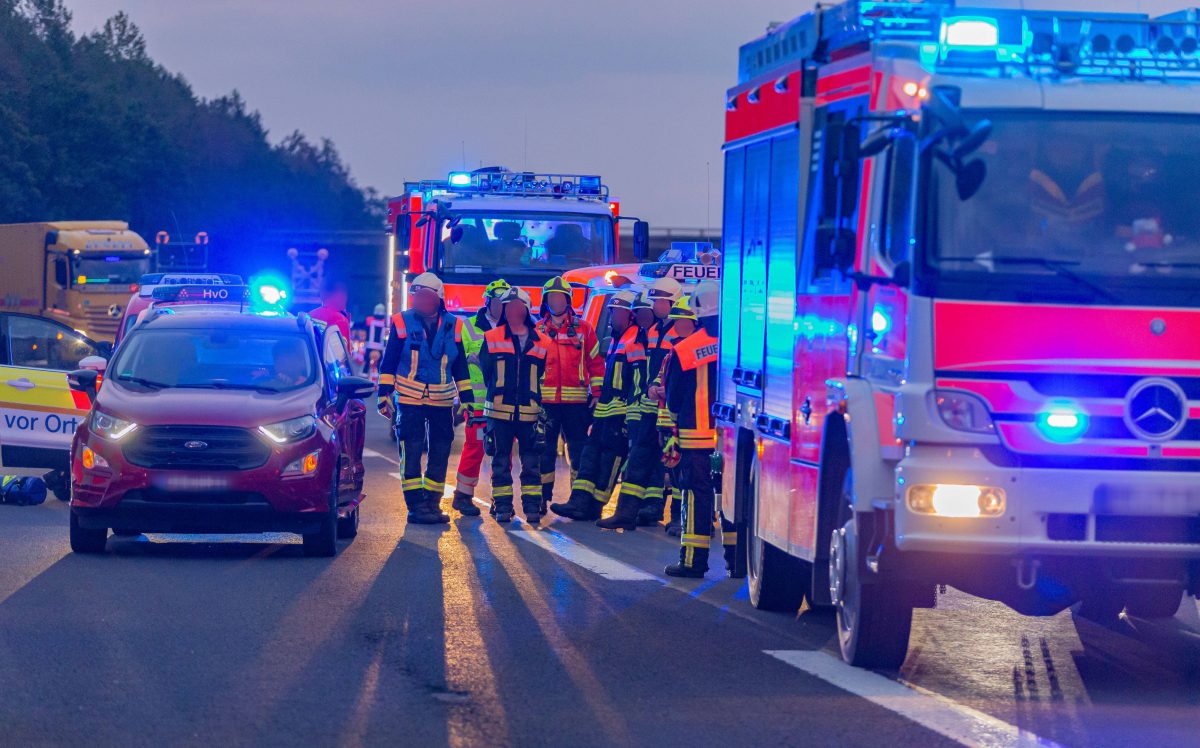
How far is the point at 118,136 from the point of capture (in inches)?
3519

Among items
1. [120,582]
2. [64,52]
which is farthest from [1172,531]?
[64,52]

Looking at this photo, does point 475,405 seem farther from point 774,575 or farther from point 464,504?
point 774,575

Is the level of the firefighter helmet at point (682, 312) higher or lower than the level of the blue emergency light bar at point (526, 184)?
lower

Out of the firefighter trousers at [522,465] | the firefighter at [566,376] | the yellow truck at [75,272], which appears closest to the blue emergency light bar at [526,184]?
the firefighter at [566,376]

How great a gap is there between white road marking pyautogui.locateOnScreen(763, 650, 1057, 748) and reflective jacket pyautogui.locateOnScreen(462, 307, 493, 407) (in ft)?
24.5

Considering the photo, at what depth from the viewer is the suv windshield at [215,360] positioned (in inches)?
573

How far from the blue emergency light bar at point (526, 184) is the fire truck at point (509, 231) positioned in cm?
1

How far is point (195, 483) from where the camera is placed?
1360 centimetres

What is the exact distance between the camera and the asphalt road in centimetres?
797

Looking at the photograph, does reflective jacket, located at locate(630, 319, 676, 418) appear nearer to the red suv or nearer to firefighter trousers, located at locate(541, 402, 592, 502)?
firefighter trousers, located at locate(541, 402, 592, 502)

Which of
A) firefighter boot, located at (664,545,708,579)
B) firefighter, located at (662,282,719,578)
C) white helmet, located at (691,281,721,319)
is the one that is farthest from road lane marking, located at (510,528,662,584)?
white helmet, located at (691,281,721,319)

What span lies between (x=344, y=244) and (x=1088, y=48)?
102830mm

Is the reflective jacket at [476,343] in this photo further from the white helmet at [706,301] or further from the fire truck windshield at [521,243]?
the fire truck windshield at [521,243]

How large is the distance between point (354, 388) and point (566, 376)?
12.7ft
